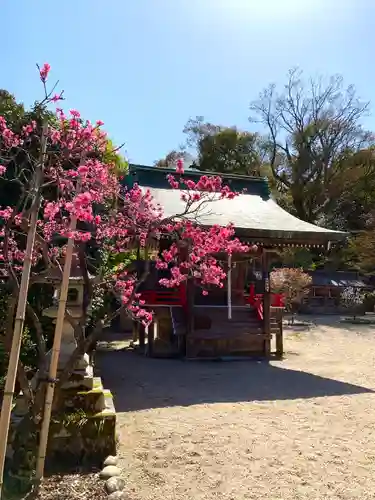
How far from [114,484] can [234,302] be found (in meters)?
8.42

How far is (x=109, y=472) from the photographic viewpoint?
364 centimetres

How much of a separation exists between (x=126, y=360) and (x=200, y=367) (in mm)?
1872

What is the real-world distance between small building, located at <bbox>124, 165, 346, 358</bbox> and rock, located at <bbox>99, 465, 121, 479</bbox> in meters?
6.33

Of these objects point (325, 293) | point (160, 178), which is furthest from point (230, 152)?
point (160, 178)

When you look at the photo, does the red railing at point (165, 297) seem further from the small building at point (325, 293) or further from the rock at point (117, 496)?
the small building at point (325, 293)

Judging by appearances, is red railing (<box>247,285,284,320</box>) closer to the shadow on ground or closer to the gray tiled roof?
the shadow on ground

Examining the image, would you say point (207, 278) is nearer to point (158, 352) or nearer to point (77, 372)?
point (77, 372)

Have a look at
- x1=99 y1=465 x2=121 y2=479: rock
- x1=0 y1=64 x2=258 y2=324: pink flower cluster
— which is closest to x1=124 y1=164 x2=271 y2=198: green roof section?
x1=0 y1=64 x2=258 y2=324: pink flower cluster

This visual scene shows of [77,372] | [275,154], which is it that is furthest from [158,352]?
[275,154]

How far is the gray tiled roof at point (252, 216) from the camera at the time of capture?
987 cm

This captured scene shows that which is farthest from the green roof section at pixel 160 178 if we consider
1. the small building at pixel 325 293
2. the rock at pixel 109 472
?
the small building at pixel 325 293

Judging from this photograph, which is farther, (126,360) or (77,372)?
(126,360)

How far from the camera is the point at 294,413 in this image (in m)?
5.86

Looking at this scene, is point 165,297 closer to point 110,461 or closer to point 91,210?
point 110,461
